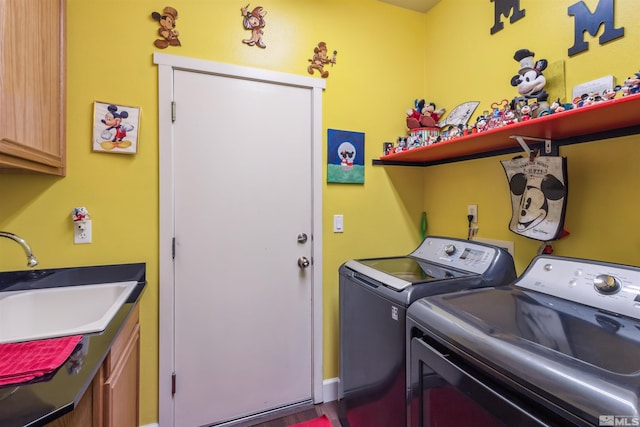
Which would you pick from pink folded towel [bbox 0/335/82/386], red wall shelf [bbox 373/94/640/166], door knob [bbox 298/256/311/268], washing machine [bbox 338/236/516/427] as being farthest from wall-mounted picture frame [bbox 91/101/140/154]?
red wall shelf [bbox 373/94/640/166]

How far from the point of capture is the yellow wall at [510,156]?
1.18 m

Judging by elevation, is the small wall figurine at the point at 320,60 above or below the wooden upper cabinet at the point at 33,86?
above

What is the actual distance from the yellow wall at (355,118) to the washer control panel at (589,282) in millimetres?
309

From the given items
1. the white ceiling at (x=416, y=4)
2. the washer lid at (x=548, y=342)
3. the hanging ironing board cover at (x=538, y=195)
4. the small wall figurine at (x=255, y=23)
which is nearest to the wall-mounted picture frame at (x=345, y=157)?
the small wall figurine at (x=255, y=23)

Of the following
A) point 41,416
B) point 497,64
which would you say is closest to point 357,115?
point 497,64

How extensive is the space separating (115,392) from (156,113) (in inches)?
50.5

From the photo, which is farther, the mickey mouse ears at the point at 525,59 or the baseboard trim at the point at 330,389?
the baseboard trim at the point at 330,389

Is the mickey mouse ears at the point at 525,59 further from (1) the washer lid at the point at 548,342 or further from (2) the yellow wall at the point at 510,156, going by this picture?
(1) the washer lid at the point at 548,342

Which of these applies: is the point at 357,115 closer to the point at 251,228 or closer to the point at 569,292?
the point at 251,228

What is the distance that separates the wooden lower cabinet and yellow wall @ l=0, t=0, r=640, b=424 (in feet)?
0.71

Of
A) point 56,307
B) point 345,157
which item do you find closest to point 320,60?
point 345,157

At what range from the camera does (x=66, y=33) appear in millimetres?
1430

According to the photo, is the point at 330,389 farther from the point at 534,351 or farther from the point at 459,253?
the point at 534,351

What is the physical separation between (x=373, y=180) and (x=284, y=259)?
2.69ft
